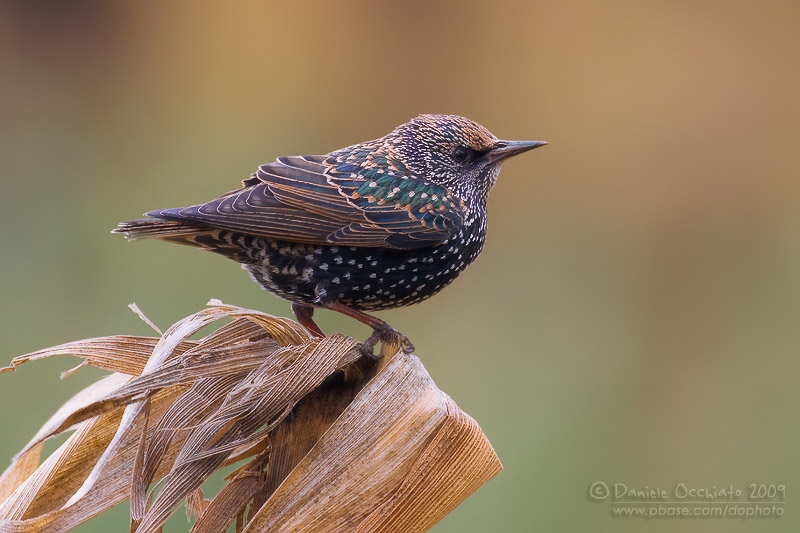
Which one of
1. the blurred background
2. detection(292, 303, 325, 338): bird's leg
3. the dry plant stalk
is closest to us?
the dry plant stalk

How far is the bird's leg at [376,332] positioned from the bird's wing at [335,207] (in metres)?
0.22

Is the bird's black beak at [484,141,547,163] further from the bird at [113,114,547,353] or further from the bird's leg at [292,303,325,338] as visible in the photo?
the bird's leg at [292,303,325,338]

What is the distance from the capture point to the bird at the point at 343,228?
8.95ft

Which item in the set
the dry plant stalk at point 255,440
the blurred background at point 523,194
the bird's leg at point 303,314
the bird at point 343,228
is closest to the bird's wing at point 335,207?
the bird at point 343,228

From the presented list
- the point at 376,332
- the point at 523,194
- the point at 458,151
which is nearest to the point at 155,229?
the point at 376,332

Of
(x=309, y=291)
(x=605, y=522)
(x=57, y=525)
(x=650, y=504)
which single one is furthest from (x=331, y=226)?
(x=605, y=522)

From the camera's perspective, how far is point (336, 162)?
311cm

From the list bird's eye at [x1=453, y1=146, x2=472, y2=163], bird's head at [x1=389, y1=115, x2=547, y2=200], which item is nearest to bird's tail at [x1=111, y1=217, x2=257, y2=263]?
bird's head at [x1=389, y1=115, x2=547, y2=200]

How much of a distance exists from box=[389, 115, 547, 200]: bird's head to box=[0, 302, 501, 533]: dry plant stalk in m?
1.26

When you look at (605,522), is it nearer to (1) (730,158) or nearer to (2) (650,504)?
(2) (650,504)

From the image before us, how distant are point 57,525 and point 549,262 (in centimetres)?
353

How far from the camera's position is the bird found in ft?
8.95

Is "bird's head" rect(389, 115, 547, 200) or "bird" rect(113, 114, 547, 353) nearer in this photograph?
"bird" rect(113, 114, 547, 353)

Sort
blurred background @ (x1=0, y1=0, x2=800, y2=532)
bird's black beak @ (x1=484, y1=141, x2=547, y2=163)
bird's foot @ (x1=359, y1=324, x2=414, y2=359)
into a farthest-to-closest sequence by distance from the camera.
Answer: blurred background @ (x1=0, y1=0, x2=800, y2=532)
bird's black beak @ (x1=484, y1=141, x2=547, y2=163)
bird's foot @ (x1=359, y1=324, x2=414, y2=359)
